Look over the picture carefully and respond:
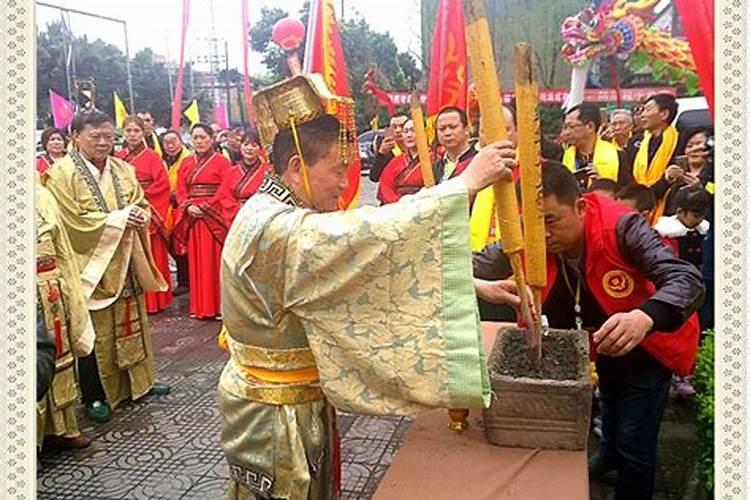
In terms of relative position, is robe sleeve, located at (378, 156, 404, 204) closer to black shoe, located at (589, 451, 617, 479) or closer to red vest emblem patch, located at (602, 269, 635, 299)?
black shoe, located at (589, 451, 617, 479)

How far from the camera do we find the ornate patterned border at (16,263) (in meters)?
1.62

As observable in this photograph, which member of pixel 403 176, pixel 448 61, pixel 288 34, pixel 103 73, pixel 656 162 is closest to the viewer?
pixel 288 34

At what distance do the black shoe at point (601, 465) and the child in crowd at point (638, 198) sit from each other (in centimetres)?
152

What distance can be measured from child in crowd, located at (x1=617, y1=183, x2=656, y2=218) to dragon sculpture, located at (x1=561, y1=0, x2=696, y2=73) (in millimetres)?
2339

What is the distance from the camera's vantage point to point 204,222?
660cm

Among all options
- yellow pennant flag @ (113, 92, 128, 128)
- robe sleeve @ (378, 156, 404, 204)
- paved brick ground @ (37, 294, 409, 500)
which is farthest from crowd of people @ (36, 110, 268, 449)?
yellow pennant flag @ (113, 92, 128, 128)

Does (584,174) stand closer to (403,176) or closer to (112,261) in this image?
(403,176)

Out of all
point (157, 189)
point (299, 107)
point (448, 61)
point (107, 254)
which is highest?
point (448, 61)

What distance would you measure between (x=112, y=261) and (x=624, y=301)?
283 cm

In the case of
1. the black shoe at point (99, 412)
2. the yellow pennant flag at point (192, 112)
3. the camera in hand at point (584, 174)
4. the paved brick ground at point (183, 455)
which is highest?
the yellow pennant flag at point (192, 112)

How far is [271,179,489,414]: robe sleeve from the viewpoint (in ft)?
5.47

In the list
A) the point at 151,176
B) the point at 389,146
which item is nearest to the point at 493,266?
the point at 151,176

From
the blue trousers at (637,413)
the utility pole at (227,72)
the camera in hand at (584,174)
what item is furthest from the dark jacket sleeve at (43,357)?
the utility pole at (227,72)

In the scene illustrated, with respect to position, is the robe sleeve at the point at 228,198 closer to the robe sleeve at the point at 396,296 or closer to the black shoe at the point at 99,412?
the black shoe at the point at 99,412
